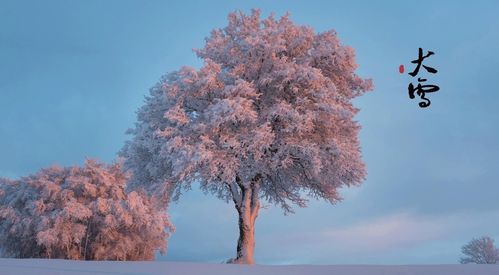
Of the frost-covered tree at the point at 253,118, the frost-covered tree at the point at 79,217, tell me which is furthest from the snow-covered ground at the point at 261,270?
the frost-covered tree at the point at 79,217

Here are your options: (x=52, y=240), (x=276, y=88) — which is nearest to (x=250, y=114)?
(x=276, y=88)

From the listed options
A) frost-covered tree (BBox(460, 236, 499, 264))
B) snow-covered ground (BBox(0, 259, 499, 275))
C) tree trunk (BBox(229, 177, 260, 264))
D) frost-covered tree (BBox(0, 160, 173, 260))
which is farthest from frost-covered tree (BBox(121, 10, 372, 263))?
frost-covered tree (BBox(460, 236, 499, 264))

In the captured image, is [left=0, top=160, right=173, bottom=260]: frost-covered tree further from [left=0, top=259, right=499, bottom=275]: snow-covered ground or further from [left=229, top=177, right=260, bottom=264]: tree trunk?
[left=0, top=259, right=499, bottom=275]: snow-covered ground

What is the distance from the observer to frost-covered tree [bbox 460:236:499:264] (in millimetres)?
58250

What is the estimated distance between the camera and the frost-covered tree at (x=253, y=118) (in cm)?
2256

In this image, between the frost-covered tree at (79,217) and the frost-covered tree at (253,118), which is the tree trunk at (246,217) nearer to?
the frost-covered tree at (253,118)

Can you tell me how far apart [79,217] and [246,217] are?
19.6 m

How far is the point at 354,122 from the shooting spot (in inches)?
993

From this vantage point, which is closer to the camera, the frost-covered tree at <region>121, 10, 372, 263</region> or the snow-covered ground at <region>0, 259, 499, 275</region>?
the snow-covered ground at <region>0, 259, 499, 275</region>

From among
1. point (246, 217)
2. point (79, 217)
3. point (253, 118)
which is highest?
point (253, 118)

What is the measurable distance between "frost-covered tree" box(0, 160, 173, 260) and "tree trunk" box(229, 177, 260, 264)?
51.7 ft

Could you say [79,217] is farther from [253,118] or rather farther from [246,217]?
[253,118]

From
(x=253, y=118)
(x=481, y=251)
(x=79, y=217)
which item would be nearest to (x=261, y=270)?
(x=253, y=118)

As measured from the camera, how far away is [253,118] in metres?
22.2
